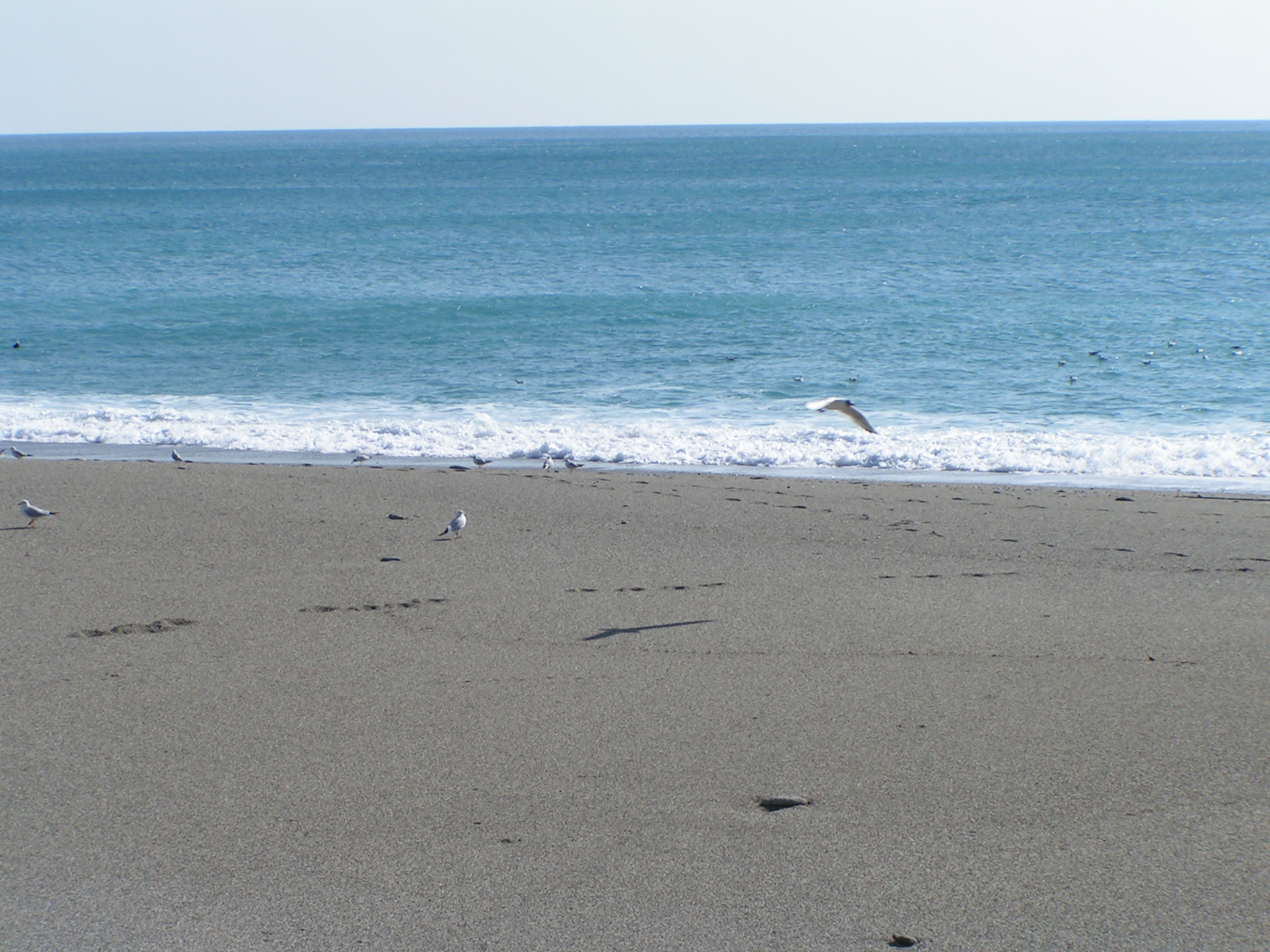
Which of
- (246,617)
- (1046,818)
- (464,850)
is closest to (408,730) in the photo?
(464,850)

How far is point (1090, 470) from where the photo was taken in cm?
1038

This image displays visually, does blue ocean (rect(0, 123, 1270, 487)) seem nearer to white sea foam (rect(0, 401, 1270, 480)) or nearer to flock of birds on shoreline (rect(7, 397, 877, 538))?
white sea foam (rect(0, 401, 1270, 480))

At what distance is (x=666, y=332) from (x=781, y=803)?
16992mm

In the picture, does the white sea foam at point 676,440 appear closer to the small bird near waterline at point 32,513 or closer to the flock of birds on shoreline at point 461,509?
the flock of birds on shoreline at point 461,509

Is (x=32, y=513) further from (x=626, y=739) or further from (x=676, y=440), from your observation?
(x=676, y=440)

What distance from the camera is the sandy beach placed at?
2.97 metres

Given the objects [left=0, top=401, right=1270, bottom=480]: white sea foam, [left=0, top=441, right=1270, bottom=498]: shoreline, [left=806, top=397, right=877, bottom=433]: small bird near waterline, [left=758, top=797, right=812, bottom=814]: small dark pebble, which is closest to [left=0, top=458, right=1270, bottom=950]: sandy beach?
[left=758, top=797, right=812, bottom=814]: small dark pebble

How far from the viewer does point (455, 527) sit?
7.07 metres

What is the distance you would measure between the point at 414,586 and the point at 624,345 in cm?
1331

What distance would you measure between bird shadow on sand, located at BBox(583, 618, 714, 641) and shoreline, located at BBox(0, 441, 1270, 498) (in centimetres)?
456

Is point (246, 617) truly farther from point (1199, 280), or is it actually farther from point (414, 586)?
point (1199, 280)

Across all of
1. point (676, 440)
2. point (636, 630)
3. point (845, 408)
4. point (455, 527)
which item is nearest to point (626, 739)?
point (636, 630)

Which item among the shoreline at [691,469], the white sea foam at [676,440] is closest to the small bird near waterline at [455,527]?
the shoreline at [691,469]

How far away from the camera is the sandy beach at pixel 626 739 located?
2967mm
